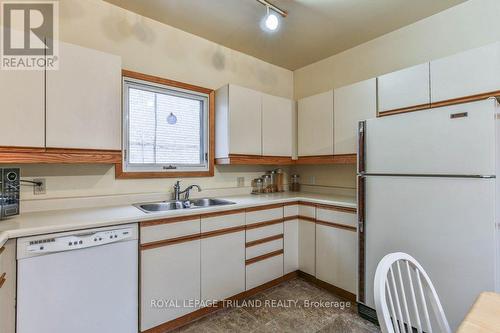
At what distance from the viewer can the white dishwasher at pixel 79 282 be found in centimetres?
139

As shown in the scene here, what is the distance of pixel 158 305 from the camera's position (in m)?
1.82

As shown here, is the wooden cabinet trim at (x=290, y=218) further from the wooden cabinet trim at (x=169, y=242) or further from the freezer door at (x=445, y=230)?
the wooden cabinet trim at (x=169, y=242)

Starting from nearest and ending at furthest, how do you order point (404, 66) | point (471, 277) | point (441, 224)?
point (471, 277)
point (441, 224)
point (404, 66)

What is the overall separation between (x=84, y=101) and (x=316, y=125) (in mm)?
2255

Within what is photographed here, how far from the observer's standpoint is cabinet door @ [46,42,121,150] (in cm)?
167

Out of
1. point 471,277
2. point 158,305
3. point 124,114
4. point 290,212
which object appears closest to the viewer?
point 471,277

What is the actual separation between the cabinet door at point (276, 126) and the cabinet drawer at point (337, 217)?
2.88ft

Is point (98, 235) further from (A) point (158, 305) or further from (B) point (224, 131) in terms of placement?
(B) point (224, 131)

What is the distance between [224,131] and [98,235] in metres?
1.51

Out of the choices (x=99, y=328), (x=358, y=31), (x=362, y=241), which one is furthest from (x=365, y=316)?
(x=358, y=31)

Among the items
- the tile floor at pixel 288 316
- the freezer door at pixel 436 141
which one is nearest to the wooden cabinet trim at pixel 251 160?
→ the freezer door at pixel 436 141

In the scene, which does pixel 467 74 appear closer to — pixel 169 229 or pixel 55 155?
pixel 169 229

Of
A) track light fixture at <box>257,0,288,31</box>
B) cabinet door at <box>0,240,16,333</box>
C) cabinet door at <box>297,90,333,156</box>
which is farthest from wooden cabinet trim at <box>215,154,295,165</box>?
cabinet door at <box>0,240,16,333</box>

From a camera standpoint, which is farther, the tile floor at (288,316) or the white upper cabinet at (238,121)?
the white upper cabinet at (238,121)
